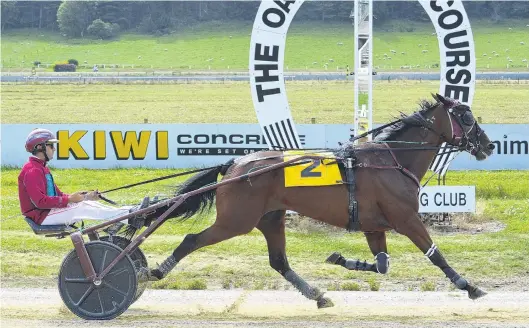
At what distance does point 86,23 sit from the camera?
37438 millimetres

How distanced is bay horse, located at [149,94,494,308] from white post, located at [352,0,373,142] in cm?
371

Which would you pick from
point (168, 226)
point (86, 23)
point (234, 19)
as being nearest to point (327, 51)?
point (234, 19)

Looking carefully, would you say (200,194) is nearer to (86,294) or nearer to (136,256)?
(136,256)

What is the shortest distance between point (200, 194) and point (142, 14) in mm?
34367

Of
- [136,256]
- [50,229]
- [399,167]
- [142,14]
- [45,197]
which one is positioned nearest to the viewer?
[45,197]

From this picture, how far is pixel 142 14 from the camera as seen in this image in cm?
4075

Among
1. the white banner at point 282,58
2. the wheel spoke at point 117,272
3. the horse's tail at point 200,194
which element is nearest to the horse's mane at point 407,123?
the horse's tail at point 200,194

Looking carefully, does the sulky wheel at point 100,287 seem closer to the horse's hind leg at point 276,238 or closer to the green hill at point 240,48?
the horse's hind leg at point 276,238

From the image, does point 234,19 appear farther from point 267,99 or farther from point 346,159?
point 346,159

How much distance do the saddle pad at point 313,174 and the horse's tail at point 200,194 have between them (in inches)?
24.6

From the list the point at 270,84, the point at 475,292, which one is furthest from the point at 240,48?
the point at 475,292

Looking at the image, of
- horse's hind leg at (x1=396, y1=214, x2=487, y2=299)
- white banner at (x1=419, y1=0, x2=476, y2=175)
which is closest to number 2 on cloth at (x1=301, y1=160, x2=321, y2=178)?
horse's hind leg at (x1=396, y1=214, x2=487, y2=299)

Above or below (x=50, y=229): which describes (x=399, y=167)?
above

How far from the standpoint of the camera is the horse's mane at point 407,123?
25.2ft
